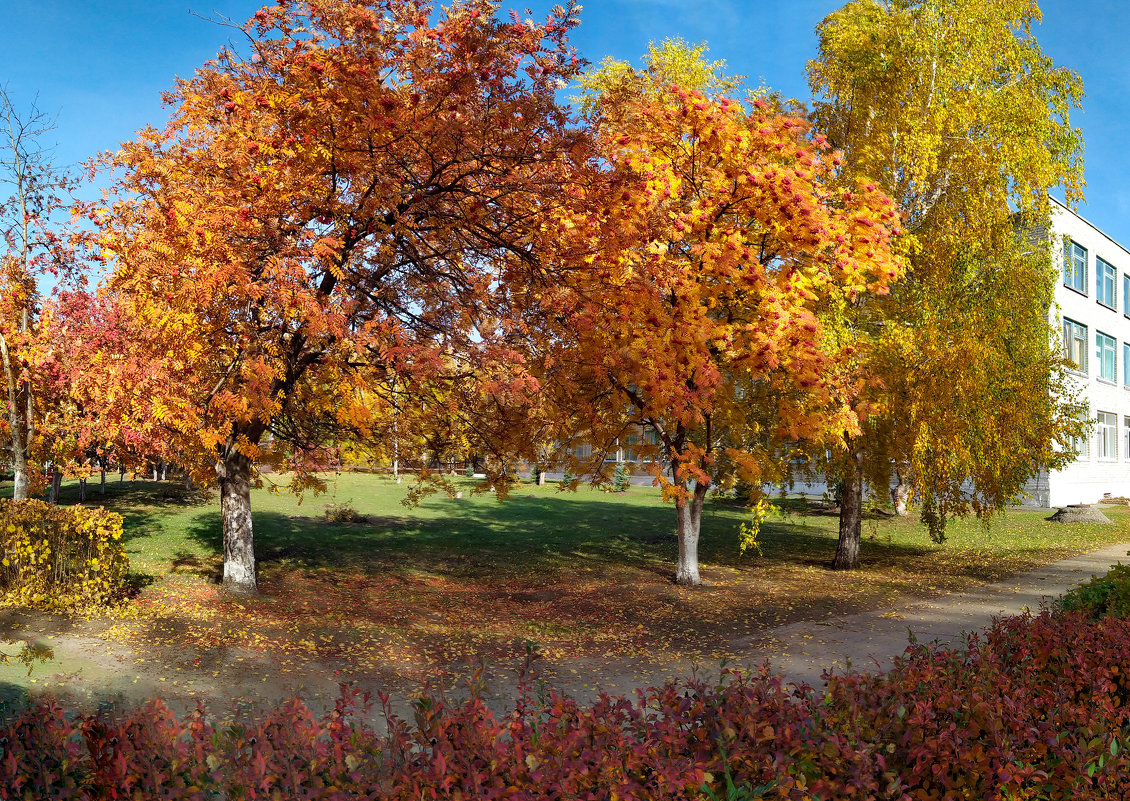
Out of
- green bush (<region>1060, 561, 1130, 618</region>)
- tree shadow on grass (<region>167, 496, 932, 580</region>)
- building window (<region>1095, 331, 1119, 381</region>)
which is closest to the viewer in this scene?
green bush (<region>1060, 561, 1130, 618</region>)

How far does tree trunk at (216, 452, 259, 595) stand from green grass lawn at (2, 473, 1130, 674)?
1.09ft

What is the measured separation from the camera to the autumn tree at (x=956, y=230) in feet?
40.8

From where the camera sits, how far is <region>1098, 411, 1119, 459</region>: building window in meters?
35.0

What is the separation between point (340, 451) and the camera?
12.3 meters

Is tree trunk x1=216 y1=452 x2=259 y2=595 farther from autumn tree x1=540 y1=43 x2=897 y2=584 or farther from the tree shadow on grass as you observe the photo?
autumn tree x1=540 y1=43 x2=897 y2=584

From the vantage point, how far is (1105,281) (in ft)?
113

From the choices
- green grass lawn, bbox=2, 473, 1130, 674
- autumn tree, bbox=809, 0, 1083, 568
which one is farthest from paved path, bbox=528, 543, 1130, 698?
autumn tree, bbox=809, 0, 1083, 568

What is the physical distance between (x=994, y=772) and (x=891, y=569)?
1250 centimetres

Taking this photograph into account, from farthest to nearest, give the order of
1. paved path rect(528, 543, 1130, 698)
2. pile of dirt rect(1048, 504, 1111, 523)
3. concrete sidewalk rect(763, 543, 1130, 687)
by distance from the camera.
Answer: pile of dirt rect(1048, 504, 1111, 523) < concrete sidewalk rect(763, 543, 1130, 687) < paved path rect(528, 543, 1130, 698)

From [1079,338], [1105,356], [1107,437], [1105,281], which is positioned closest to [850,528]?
[1079,338]

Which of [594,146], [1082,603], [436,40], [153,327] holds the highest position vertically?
[436,40]

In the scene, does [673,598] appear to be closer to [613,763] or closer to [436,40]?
[436,40]

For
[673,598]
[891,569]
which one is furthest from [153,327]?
[891,569]

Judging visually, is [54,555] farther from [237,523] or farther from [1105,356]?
[1105,356]
